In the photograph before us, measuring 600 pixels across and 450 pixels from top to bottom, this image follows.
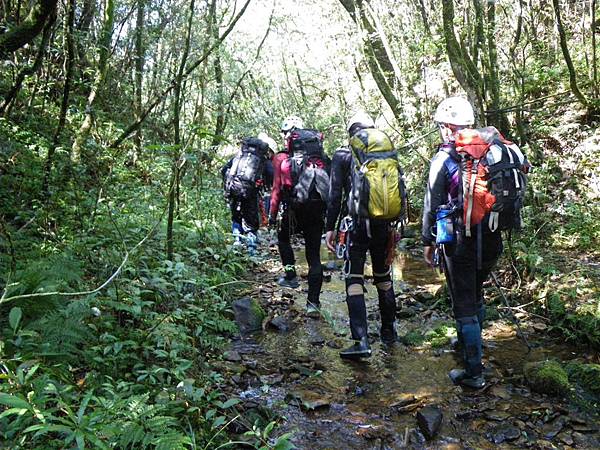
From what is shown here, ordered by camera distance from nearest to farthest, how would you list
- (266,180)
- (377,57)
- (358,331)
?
1. (358,331)
2. (266,180)
3. (377,57)

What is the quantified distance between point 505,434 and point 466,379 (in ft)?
2.46

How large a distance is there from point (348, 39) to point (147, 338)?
15069 millimetres

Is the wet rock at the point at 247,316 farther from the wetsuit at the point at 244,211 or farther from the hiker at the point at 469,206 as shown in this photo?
the wetsuit at the point at 244,211

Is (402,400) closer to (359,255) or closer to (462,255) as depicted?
(462,255)

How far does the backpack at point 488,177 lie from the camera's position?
381 cm

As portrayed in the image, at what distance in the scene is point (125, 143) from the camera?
10.7 metres

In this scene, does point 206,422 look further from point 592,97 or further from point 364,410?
point 592,97

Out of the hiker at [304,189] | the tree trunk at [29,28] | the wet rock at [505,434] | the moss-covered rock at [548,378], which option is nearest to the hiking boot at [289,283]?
the hiker at [304,189]

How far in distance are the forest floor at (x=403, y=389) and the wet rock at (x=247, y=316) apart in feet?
0.40

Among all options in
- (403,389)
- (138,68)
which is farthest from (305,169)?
(138,68)

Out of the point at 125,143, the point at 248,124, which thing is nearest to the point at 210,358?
the point at 125,143

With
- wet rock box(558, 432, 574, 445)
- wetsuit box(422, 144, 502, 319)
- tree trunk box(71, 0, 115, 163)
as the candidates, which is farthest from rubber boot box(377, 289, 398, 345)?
tree trunk box(71, 0, 115, 163)

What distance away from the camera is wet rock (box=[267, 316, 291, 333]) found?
5.46 m

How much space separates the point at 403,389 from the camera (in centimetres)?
412
